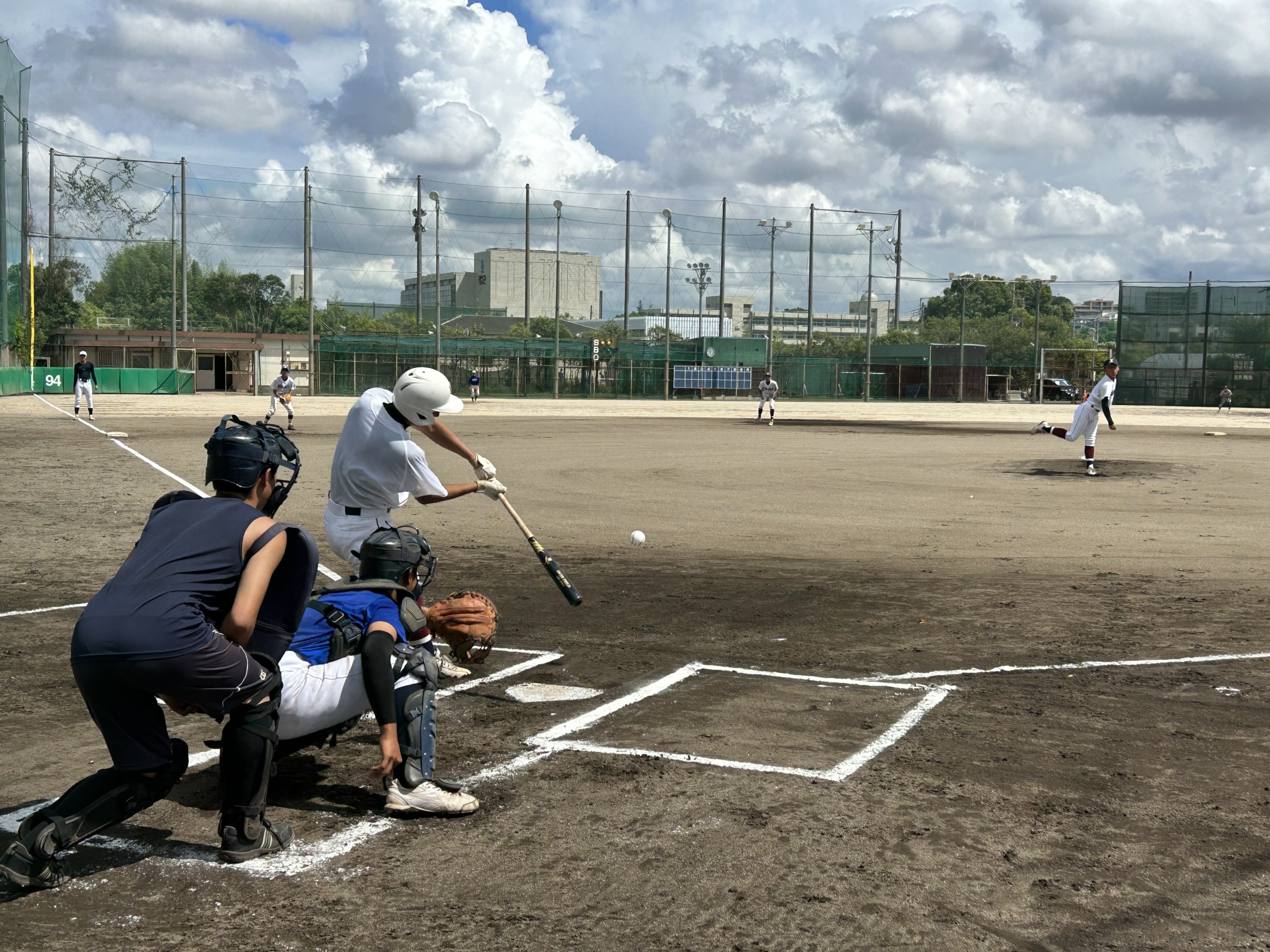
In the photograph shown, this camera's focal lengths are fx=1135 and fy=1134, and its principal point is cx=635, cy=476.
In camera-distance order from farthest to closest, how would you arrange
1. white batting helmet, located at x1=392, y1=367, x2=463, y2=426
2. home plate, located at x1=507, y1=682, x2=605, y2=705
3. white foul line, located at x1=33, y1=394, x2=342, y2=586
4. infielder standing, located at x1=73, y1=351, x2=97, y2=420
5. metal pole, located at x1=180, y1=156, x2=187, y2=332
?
metal pole, located at x1=180, y1=156, x2=187, y2=332 < infielder standing, located at x1=73, y1=351, x2=97, y2=420 < white foul line, located at x1=33, y1=394, x2=342, y2=586 < home plate, located at x1=507, y1=682, x2=605, y2=705 < white batting helmet, located at x1=392, y1=367, x2=463, y2=426

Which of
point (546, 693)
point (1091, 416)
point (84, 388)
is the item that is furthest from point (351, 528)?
point (84, 388)

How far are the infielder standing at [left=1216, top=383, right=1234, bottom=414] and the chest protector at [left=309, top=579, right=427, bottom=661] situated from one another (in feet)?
212

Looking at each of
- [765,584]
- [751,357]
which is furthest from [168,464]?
[751,357]

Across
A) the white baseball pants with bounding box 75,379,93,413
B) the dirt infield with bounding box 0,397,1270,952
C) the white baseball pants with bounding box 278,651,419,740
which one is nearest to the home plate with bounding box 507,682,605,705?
the dirt infield with bounding box 0,397,1270,952

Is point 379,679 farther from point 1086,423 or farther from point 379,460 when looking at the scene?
point 1086,423

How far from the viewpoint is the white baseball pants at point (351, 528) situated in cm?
644

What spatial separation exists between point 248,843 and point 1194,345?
7541 centimetres

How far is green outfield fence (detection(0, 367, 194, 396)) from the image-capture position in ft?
192

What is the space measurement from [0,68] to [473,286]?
10015cm

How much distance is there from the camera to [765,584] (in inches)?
408

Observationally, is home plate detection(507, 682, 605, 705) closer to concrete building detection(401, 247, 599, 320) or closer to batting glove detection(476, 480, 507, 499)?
batting glove detection(476, 480, 507, 499)

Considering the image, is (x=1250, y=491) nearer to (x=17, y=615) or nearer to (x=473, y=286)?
(x=17, y=615)

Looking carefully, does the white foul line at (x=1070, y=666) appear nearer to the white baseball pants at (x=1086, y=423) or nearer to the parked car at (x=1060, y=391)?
the white baseball pants at (x=1086, y=423)

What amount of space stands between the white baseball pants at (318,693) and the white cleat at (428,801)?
39 centimetres
